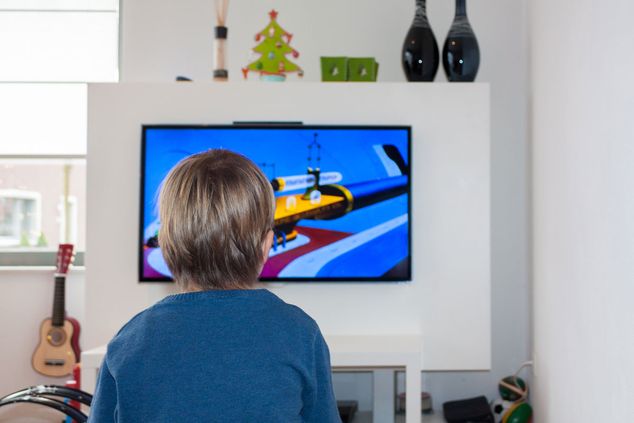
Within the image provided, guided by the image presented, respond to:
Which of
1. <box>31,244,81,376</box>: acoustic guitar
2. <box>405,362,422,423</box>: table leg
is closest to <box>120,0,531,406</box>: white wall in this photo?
<box>405,362,422,423</box>: table leg

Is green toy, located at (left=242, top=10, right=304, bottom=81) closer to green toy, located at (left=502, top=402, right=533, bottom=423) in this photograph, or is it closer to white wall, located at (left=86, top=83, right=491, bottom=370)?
white wall, located at (left=86, top=83, right=491, bottom=370)

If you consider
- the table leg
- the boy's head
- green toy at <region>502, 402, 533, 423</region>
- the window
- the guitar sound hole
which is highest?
the window

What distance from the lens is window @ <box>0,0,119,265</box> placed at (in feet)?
13.7

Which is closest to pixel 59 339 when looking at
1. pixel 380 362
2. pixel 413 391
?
pixel 380 362

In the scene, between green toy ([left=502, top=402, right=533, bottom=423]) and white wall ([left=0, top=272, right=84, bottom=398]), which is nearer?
green toy ([left=502, top=402, right=533, bottom=423])

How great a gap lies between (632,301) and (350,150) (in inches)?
64.3

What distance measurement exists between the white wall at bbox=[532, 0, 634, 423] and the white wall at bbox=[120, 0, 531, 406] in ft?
1.15

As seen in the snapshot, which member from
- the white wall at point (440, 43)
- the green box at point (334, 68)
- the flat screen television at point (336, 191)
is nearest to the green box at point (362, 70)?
the green box at point (334, 68)

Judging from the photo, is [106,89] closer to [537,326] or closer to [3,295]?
[3,295]

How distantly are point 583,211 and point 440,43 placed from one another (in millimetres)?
1632

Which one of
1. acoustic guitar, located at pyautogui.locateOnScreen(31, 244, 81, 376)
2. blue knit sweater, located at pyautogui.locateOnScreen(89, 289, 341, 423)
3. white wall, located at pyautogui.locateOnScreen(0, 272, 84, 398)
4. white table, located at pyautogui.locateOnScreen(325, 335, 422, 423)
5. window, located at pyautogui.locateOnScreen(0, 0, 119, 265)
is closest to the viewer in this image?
blue knit sweater, located at pyautogui.locateOnScreen(89, 289, 341, 423)

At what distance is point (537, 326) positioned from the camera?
11.4 feet

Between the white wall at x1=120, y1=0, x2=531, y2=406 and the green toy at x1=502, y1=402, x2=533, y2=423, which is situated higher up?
the white wall at x1=120, y1=0, x2=531, y2=406

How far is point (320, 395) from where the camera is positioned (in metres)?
1.18
